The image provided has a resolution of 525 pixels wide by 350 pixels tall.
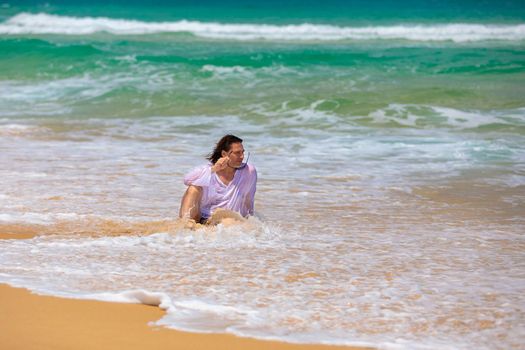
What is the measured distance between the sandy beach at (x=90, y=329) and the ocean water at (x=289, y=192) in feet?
0.37

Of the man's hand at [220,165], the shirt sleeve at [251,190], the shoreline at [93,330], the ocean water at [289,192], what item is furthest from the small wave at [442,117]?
the shoreline at [93,330]

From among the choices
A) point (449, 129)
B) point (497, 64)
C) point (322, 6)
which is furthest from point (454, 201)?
point (322, 6)

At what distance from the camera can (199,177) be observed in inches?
261

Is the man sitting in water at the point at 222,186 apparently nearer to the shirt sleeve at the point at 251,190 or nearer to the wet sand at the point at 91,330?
the shirt sleeve at the point at 251,190

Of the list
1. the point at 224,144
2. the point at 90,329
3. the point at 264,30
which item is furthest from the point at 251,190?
the point at 264,30

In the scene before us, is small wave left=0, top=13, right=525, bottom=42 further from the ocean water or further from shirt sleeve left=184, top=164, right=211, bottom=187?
shirt sleeve left=184, top=164, right=211, bottom=187

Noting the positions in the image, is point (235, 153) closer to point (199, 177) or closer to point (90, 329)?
point (199, 177)

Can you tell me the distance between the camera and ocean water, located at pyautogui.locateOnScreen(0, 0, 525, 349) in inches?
187

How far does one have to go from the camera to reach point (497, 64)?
73.1 feet

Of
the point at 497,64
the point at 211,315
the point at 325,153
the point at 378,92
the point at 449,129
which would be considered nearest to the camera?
the point at 211,315

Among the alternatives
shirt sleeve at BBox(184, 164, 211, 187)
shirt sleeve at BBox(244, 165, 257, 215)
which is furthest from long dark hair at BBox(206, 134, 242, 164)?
shirt sleeve at BBox(244, 165, 257, 215)

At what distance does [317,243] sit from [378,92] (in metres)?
11.3

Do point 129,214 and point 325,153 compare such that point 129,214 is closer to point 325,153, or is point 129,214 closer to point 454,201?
point 454,201

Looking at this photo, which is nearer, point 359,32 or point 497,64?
point 497,64
